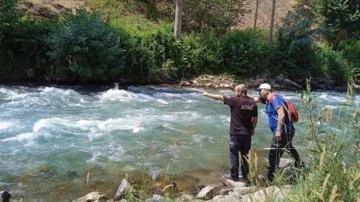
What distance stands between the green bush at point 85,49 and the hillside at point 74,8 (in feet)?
17.3

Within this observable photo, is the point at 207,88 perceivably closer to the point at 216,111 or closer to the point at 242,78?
the point at 242,78

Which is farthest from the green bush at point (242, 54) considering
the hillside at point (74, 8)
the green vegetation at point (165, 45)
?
the hillside at point (74, 8)

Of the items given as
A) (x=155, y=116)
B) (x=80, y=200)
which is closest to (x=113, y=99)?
(x=155, y=116)

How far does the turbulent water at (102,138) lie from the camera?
→ 31.1 feet

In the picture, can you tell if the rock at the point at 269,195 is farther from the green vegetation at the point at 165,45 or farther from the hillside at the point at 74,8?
the hillside at the point at 74,8

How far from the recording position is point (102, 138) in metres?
12.3

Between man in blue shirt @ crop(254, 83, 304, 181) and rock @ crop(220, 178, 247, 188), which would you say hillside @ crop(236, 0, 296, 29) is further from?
man in blue shirt @ crop(254, 83, 304, 181)

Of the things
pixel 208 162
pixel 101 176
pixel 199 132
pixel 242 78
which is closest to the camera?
pixel 101 176

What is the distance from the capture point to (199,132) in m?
13.4

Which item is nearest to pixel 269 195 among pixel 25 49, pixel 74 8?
pixel 25 49

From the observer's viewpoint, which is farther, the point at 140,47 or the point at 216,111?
the point at 140,47

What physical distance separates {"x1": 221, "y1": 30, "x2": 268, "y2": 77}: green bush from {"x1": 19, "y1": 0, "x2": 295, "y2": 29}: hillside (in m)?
5.19

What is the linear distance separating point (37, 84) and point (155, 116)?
6.67m

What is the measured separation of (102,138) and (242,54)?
40.5 ft
